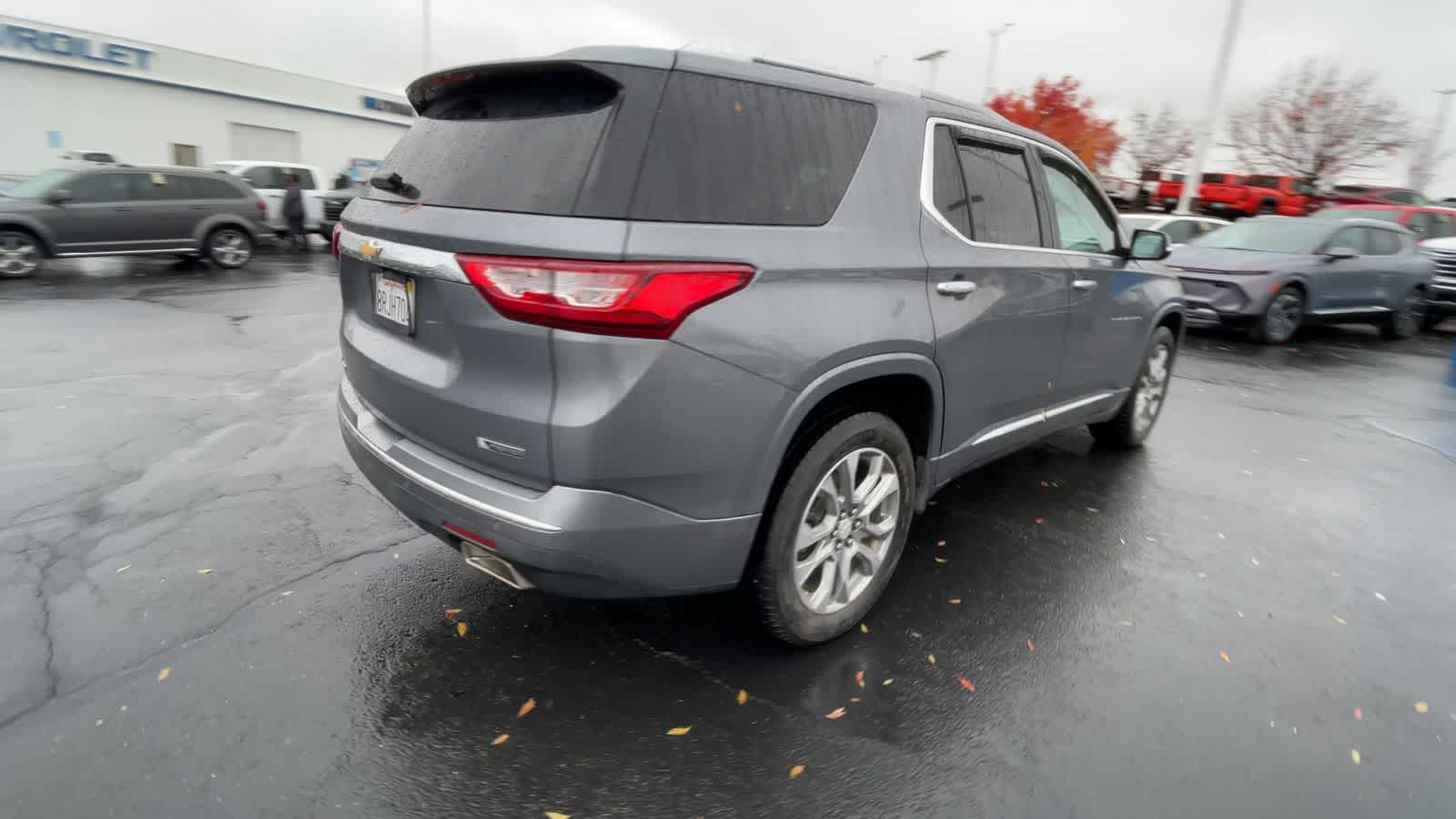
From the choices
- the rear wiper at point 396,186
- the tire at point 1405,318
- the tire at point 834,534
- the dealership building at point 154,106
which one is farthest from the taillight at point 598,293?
the dealership building at point 154,106

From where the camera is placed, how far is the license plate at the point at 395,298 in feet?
8.36

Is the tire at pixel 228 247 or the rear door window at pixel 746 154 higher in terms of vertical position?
the rear door window at pixel 746 154

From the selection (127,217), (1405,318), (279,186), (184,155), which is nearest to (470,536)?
(127,217)

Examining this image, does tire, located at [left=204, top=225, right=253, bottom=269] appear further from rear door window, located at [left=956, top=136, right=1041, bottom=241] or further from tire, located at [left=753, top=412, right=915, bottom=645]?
tire, located at [left=753, top=412, right=915, bottom=645]

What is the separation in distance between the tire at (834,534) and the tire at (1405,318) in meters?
12.6

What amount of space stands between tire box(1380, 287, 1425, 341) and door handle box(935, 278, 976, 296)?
12.3 meters

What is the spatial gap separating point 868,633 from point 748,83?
2029 mm

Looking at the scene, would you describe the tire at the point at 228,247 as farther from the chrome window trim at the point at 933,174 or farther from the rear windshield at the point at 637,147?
the chrome window trim at the point at 933,174

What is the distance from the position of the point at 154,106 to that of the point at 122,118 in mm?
1182

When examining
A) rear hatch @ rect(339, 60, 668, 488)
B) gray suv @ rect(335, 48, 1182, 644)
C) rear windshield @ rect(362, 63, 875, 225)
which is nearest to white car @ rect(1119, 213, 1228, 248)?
gray suv @ rect(335, 48, 1182, 644)

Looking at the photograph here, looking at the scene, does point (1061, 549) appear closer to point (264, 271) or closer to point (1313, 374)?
point (1313, 374)

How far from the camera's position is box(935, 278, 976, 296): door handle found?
120 inches

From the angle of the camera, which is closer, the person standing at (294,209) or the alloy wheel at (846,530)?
the alloy wheel at (846,530)

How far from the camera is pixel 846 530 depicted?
2963mm
